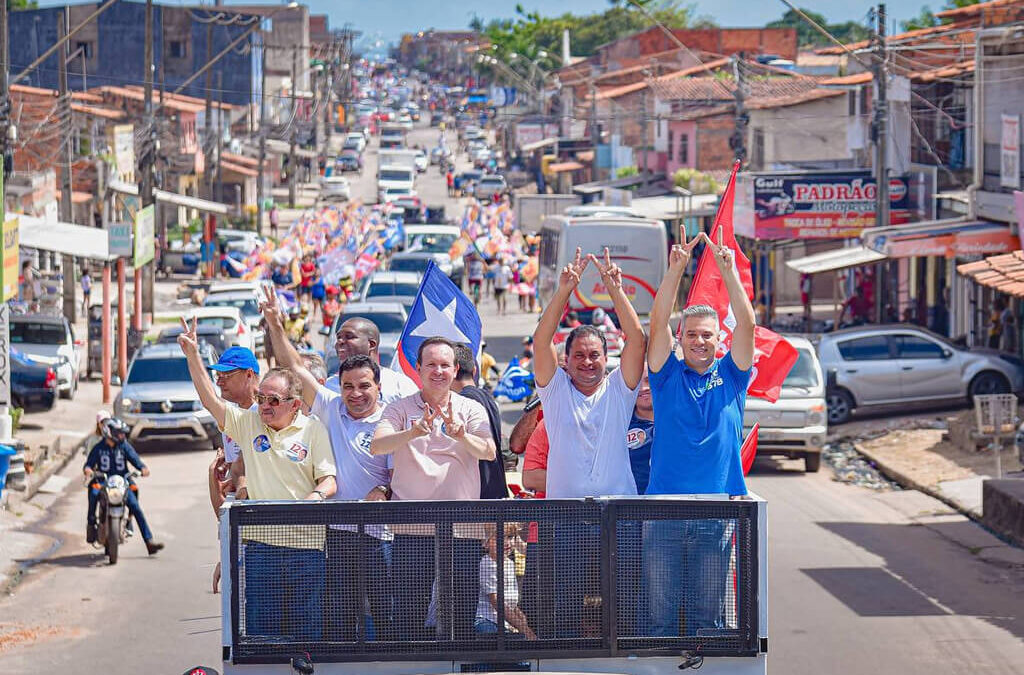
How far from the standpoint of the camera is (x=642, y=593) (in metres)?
6.05

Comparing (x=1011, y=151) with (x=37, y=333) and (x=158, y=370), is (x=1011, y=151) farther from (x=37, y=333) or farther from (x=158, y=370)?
(x=37, y=333)

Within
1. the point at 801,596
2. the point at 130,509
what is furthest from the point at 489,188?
the point at 801,596

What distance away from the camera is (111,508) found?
14594 mm

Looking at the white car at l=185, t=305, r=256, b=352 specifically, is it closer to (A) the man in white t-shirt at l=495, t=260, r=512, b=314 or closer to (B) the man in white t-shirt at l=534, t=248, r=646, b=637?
(A) the man in white t-shirt at l=495, t=260, r=512, b=314

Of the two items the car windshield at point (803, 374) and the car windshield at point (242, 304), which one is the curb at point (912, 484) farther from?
the car windshield at point (242, 304)

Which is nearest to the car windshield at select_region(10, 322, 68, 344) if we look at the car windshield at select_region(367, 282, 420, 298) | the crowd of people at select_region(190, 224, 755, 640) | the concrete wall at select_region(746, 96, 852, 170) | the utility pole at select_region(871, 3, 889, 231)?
the car windshield at select_region(367, 282, 420, 298)

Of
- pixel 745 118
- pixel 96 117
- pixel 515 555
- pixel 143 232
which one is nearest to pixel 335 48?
pixel 96 117

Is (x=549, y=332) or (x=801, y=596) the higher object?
(x=549, y=332)

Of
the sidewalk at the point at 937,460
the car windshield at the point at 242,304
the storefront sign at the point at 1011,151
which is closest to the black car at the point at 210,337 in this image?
the car windshield at the point at 242,304

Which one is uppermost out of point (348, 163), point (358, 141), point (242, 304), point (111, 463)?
point (358, 141)

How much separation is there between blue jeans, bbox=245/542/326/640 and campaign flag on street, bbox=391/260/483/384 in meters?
5.68

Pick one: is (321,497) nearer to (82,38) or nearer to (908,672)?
(908,672)

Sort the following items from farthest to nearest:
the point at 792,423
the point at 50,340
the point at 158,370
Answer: the point at 50,340 < the point at 158,370 < the point at 792,423

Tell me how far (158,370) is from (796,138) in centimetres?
3135
